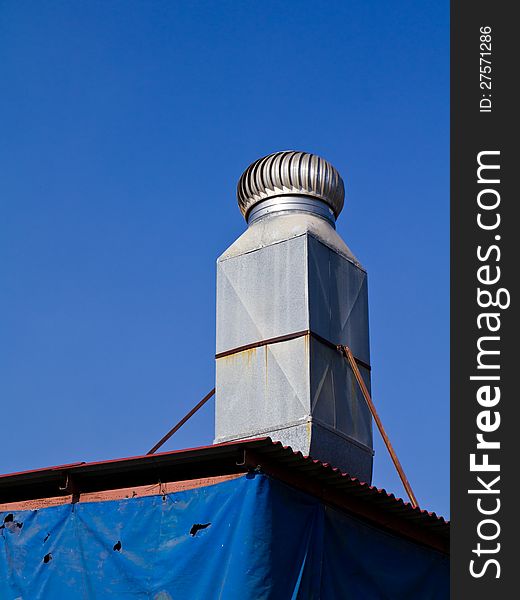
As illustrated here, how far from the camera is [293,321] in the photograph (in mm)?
15211

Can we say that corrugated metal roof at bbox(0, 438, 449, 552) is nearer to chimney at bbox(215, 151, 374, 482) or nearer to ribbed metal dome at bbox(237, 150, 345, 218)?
chimney at bbox(215, 151, 374, 482)

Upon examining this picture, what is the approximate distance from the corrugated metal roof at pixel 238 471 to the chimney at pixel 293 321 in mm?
1702

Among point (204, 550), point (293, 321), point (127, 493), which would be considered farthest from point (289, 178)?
point (204, 550)

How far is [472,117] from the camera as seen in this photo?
37.1 feet

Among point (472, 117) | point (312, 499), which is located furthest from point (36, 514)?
point (472, 117)

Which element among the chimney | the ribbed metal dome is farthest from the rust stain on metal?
the ribbed metal dome

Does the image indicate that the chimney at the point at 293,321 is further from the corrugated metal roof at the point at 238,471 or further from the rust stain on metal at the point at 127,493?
the rust stain on metal at the point at 127,493

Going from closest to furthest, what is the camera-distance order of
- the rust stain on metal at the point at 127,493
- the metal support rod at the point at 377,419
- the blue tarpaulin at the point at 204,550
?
1. the blue tarpaulin at the point at 204,550
2. the rust stain on metal at the point at 127,493
3. the metal support rod at the point at 377,419

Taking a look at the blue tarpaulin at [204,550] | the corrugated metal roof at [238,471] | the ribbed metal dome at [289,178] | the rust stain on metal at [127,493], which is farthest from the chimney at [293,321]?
the rust stain on metal at [127,493]

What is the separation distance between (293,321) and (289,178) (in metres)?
2.42

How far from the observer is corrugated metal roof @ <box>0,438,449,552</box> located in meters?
11.2

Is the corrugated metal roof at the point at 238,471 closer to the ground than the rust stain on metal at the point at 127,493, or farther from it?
farther from it

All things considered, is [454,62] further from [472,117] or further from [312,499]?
[312,499]

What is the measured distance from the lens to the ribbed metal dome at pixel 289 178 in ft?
54.2
